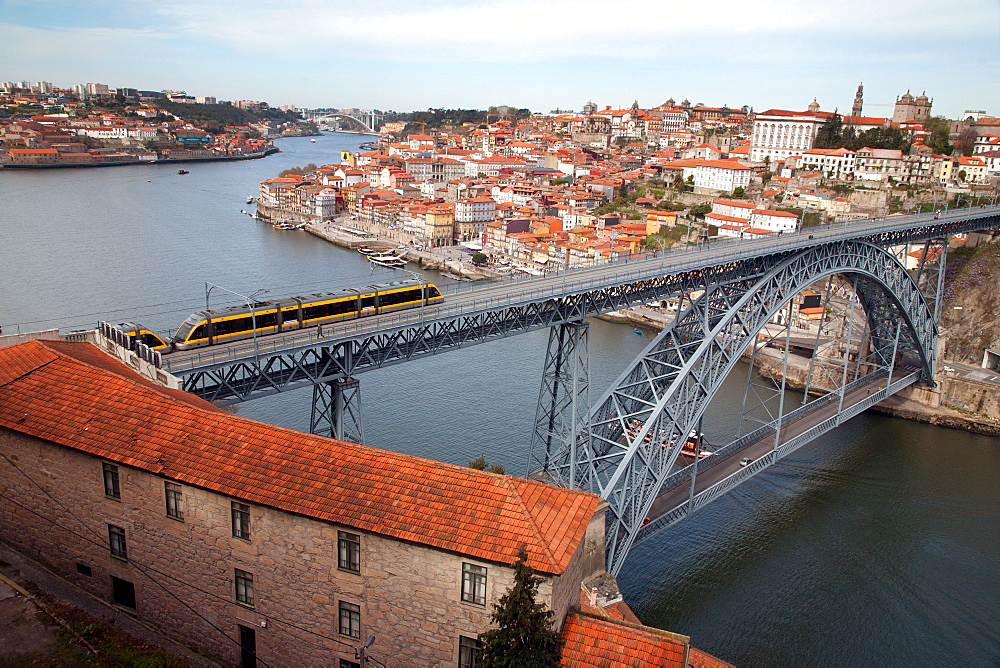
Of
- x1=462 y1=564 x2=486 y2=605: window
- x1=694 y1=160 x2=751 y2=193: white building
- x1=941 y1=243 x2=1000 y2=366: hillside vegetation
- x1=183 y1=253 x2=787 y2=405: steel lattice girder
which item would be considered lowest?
x1=941 y1=243 x2=1000 y2=366: hillside vegetation

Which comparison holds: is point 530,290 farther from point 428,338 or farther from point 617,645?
point 617,645

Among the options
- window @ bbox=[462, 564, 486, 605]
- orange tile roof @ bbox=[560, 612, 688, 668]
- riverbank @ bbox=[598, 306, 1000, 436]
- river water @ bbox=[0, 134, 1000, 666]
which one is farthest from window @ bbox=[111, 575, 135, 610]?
riverbank @ bbox=[598, 306, 1000, 436]

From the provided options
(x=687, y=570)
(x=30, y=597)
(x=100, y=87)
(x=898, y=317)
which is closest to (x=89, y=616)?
(x=30, y=597)

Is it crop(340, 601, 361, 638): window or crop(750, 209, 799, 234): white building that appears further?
crop(750, 209, 799, 234): white building

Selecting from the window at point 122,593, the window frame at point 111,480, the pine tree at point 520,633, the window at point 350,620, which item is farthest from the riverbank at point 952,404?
the window frame at point 111,480

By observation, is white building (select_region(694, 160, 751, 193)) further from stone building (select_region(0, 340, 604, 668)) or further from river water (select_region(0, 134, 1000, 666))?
stone building (select_region(0, 340, 604, 668))

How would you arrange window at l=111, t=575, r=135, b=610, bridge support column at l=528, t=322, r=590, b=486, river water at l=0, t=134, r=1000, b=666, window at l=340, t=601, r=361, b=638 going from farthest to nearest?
bridge support column at l=528, t=322, r=590, b=486 → river water at l=0, t=134, r=1000, b=666 → window at l=111, t=575, r=135, b=610 → window at l=340, t=601, r=361, b=638

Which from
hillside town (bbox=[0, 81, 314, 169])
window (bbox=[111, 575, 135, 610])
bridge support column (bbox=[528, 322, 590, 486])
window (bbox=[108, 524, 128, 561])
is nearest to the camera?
window (bbox=[108, 524, 128, 561])
